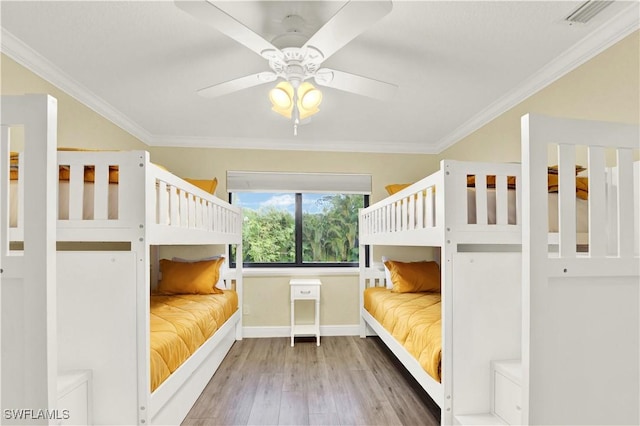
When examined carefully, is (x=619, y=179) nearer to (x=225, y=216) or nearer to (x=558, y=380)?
(x=558, y=380)

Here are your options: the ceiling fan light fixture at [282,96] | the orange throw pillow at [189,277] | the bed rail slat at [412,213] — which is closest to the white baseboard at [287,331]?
the orange throw pillow at [189,277]

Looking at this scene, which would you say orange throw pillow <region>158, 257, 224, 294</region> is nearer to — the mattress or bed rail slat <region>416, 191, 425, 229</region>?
bed rail slat <region>416, 191, 425, 229</region>

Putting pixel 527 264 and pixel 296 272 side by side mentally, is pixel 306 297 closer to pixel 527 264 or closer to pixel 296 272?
pixel 296 272

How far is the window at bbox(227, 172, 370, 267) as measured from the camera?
443 centimetres

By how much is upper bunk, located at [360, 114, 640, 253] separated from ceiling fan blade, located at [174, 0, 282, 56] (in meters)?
1.07

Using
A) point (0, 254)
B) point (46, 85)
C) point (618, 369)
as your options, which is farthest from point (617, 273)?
point (46, 85)

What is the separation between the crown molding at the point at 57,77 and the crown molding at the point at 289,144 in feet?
1.78

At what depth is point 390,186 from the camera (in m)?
4.06

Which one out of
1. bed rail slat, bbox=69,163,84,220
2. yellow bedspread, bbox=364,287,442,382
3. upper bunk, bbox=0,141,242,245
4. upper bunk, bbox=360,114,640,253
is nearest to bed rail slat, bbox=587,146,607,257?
upper bunk, bbox=360,114,640,253

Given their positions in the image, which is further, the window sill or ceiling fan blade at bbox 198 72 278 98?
the window sill

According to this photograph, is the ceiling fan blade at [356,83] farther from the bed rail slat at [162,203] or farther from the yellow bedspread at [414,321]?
the yellow bedspread at [414,321]

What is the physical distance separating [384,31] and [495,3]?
1.79ft

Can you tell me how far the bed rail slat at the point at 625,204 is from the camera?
3.63 ft

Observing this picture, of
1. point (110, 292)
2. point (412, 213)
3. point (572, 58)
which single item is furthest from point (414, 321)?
point (572, 58)
